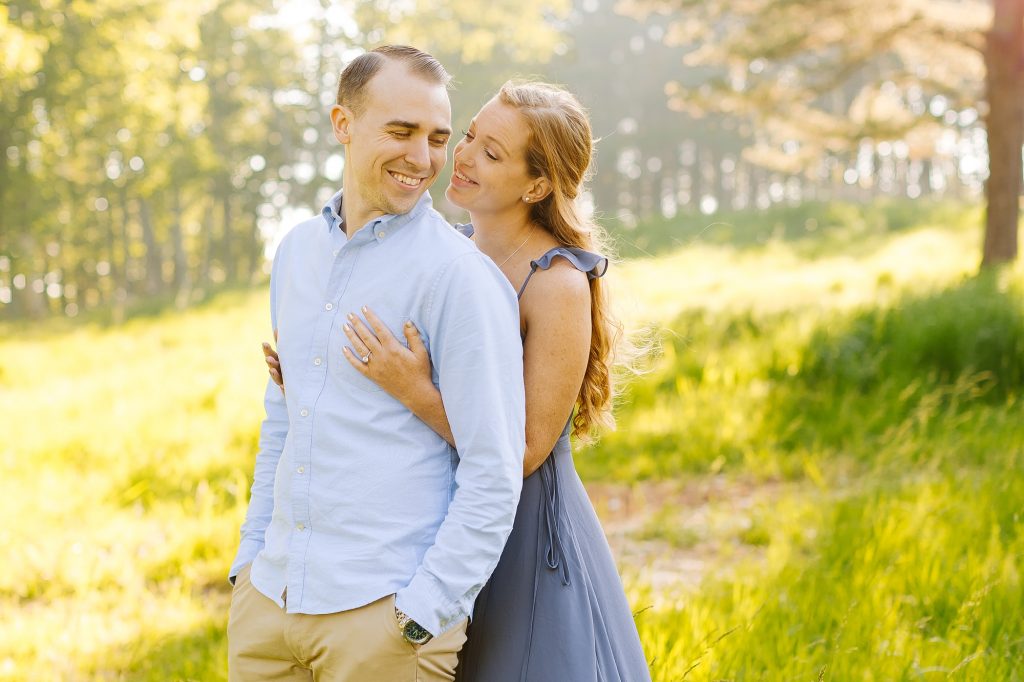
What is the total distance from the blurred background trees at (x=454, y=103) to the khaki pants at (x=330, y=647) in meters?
1.45

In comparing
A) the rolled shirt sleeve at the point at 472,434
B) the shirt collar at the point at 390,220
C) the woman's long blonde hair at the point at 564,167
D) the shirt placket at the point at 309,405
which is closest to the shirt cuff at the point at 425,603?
the rolled shirt sleeve at the point at 472,434

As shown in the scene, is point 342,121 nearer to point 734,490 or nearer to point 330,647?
point 330,647

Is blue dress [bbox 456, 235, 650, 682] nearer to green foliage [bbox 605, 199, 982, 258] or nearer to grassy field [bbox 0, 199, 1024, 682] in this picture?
grassy field [bbox 0, 199, 1024, 682]

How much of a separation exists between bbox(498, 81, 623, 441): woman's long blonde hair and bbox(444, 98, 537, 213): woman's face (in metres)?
0.03

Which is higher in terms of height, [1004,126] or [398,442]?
[1004,126]

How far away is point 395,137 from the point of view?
7.29ft

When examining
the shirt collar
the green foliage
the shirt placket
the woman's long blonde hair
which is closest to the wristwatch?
the shirt placket

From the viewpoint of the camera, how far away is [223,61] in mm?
30156

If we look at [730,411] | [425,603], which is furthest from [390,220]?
[730,411]

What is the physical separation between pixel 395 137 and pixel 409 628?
3.56ft

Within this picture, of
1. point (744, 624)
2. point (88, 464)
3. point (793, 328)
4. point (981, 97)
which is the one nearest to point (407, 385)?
point (744, 624)

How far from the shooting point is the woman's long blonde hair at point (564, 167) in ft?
8.54

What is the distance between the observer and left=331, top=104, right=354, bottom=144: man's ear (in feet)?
7.53

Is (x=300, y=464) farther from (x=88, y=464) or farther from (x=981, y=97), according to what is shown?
(x=981, y=97)
